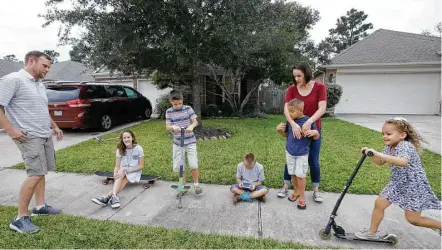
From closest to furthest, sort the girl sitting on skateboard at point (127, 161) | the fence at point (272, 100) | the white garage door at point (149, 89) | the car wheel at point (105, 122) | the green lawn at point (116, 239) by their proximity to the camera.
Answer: the green lawn at point (116, 239), the girl sitting on skateboard at point (127, 161), the car wheel at point (105, 122), the fence at point (272, 100), the white garage door at point (149, 89)

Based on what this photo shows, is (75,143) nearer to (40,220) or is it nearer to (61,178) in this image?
(61,178)

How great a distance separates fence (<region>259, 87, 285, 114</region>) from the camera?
15.9 meters

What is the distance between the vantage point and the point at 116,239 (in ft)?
8.54

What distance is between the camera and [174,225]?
2.94m

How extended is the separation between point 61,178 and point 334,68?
14.3 metres

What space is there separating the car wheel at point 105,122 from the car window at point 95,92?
0.70 metres

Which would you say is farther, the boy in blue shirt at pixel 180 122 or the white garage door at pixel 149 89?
the white garage door at pixel 149 89

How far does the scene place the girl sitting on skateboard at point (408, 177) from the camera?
7.76ft

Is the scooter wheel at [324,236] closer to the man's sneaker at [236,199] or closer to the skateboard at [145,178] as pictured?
the man's sneaker at [236,199]

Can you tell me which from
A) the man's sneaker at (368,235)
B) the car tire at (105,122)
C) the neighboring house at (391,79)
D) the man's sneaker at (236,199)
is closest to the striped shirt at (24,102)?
the man's sneaker at (236,199)

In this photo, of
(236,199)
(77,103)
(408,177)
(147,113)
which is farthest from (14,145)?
(408,177)

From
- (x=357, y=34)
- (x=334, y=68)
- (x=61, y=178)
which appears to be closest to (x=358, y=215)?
(x=61, y=178)

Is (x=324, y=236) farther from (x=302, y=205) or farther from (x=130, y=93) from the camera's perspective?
(x=130, y=93)

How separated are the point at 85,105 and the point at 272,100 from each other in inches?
404
